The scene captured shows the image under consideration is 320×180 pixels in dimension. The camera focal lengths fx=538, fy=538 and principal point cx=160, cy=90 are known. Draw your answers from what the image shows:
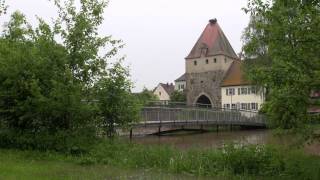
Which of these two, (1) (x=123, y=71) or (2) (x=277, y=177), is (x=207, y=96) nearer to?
(1) (x=123, y=71)

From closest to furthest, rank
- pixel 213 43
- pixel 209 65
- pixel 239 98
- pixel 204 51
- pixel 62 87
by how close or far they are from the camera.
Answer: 1. pixel 62 87
2. pixel 239 98
3. pixel 209 65
4. pixel 213 43
5. pixel 204 51

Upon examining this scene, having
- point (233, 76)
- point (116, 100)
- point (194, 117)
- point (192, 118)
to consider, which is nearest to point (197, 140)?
point (192, 118)

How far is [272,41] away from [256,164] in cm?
323

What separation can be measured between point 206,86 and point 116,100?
6813 centimetres

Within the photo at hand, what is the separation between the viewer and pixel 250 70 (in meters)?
14.2

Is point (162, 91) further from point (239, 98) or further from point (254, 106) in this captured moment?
point (254, 106)

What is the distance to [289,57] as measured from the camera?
13.3m

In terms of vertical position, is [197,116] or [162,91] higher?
[162,91]

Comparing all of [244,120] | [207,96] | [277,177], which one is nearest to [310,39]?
[277,177]

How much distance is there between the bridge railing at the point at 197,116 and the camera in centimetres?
4315

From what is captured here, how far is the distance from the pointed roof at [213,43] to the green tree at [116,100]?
6684 cm

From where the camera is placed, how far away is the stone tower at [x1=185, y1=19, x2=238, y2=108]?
281ft

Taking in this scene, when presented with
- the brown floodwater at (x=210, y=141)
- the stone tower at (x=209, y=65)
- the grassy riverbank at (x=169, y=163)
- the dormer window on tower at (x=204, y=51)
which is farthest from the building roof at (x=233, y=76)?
the grassy riverbank at (x=169, y=163)

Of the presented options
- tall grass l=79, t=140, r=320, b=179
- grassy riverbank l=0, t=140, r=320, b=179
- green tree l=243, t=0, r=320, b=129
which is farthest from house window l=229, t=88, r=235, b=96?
green tree l=243, t=0, r=320, b=129
